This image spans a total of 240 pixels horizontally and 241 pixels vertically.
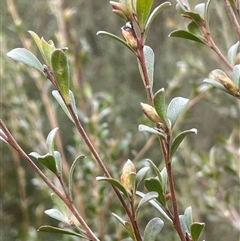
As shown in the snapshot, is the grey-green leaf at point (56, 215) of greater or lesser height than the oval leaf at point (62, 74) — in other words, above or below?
below

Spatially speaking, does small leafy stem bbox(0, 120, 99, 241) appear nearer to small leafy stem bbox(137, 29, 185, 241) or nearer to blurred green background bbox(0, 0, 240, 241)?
small leafy stem bbox(137, 29, 185, 241)

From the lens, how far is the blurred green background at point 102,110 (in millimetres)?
1053

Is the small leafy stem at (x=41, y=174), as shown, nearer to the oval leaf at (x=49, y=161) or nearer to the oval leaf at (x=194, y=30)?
the oval leaf at (x=49, y=161)

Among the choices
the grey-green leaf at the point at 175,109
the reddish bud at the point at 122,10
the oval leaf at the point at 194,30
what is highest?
the reddish bud at the point at 122,10

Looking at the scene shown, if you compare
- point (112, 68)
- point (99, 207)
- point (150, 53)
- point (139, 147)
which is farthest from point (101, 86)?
point (150, 53)

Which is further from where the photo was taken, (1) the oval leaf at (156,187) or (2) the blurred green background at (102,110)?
(2) the blurred green background at (102,110)

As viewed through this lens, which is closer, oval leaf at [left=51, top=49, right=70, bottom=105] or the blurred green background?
oval leaf at [left=51, top=49, right=70, bottom=105]

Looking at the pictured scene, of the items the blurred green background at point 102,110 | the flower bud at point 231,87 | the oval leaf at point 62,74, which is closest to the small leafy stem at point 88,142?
the oval leaf at point 62,74

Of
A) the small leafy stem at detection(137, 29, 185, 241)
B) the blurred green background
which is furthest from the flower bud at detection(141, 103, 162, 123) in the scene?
the blurred green background

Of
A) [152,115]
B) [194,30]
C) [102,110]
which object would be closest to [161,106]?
[152,115]

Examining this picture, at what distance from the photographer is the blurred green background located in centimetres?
105

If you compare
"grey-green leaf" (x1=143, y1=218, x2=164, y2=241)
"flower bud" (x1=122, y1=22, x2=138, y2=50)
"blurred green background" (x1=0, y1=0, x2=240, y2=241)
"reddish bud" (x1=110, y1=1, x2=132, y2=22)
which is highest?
"reddish bud" (x1=110, y1=1, x2=132, y2=22)

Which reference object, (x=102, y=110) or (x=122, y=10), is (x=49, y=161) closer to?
(x=122, y=10)

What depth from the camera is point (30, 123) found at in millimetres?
1053
